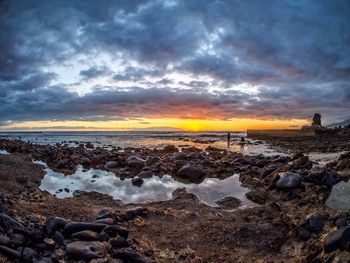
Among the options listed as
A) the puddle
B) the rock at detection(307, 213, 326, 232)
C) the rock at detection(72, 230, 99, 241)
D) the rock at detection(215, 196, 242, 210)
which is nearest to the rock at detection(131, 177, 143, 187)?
the puddle

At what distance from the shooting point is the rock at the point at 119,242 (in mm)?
5184

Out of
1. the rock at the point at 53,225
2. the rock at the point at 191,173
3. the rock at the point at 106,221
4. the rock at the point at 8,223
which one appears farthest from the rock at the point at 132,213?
the rock at the point at 191,173

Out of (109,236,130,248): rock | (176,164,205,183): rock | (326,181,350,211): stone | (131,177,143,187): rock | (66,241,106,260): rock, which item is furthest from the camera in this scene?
(176,164,205,183): rock

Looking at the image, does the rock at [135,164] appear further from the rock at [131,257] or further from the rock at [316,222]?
the rock at [131,257]

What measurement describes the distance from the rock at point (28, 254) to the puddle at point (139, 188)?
5.01 m

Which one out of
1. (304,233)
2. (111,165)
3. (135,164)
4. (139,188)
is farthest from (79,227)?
(111,165)

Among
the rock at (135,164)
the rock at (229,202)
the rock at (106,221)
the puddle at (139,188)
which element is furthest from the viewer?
the rock at (135,164)

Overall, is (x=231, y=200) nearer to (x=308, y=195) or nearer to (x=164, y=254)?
(x=308, y=195)

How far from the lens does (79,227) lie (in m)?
5.51

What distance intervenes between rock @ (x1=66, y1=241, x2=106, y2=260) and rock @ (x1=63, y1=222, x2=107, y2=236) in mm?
501

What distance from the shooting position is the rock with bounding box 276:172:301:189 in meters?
9.41

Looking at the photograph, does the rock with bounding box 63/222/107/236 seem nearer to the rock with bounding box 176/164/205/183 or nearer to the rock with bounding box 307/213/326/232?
the rock with bounding box 307/213/326/232

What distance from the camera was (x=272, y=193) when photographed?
9898 mm

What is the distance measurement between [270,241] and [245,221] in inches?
49.4
